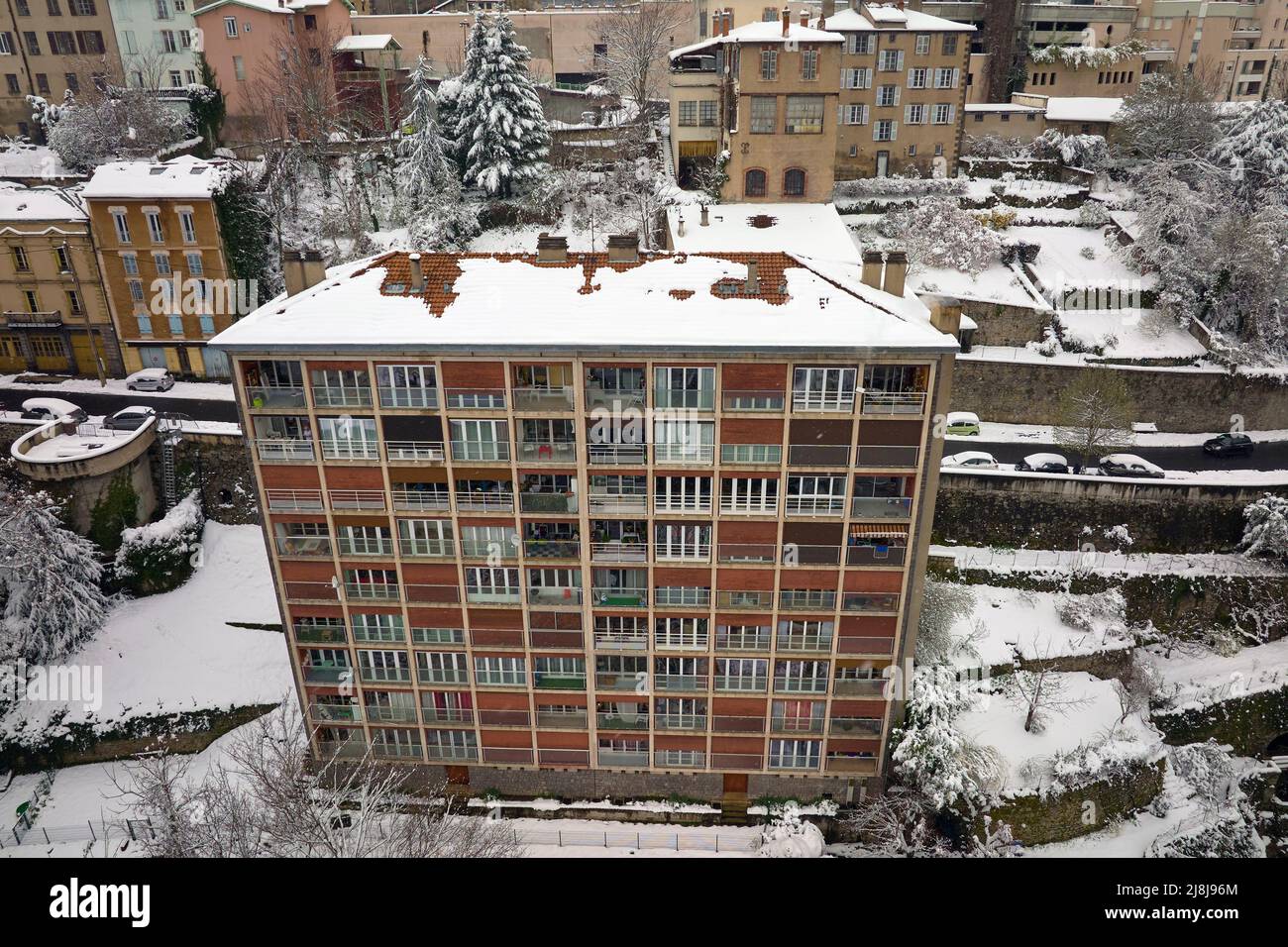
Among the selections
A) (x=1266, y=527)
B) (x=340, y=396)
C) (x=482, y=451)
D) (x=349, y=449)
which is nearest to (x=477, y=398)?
(x=482, y=451)

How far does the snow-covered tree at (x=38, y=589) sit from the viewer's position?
116 ft

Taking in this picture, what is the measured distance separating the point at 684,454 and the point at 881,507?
6.37 meters

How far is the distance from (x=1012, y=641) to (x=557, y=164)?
40778 millimetres

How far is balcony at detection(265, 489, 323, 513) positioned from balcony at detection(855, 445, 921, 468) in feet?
55.9

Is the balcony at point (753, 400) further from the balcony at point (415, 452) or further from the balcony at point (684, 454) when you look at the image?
the balcony at point (415, 452)

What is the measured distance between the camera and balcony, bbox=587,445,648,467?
26.2m

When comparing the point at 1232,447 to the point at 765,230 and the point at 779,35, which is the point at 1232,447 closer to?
the point at 765,230

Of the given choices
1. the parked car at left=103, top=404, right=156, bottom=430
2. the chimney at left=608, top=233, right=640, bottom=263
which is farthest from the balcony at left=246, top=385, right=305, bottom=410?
the parked car at left=103, top=404, right=156, bottom=430

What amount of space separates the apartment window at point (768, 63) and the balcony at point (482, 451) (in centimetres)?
3318

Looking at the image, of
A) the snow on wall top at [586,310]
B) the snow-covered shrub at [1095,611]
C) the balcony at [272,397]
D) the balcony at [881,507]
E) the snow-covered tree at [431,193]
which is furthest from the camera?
the snow-covered tree at [431,193]

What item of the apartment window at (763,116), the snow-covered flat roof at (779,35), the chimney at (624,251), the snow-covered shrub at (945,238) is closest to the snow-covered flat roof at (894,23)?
the snow-covered flat roof at (779,35)

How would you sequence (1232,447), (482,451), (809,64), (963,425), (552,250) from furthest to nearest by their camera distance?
1. (809,64)
2. (963,425)
3. (1232,447)
4. (552,250)
5. (482,451)

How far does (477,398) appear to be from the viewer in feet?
84.9

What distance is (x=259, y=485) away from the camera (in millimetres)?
27234
